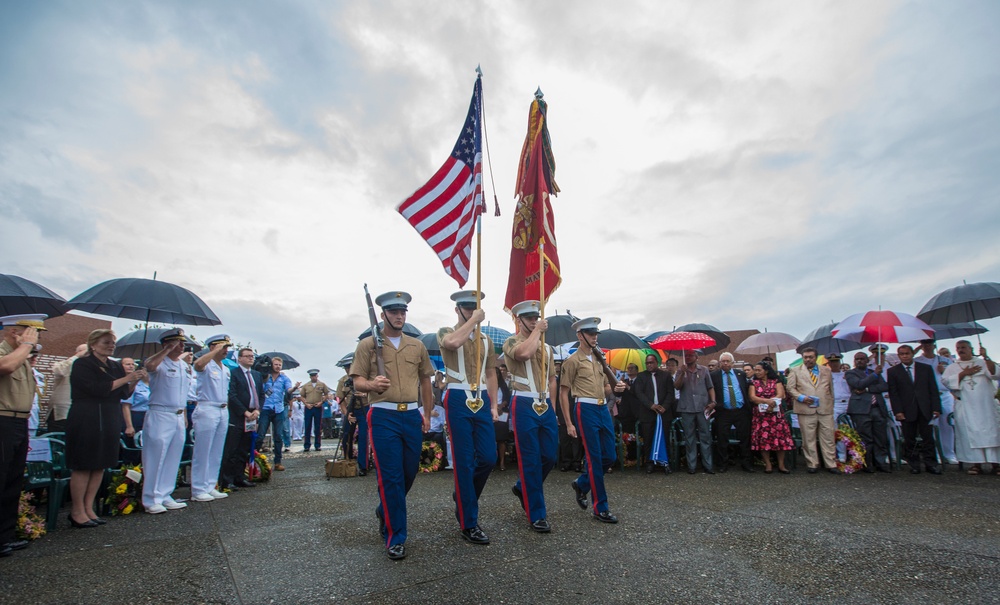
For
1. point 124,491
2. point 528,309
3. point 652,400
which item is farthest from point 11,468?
point 652,400

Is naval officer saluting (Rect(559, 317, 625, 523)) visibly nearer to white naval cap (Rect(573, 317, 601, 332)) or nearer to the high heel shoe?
white naval cap (Rect(573, 317, 601, 332))

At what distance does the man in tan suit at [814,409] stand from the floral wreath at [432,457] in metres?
6.63

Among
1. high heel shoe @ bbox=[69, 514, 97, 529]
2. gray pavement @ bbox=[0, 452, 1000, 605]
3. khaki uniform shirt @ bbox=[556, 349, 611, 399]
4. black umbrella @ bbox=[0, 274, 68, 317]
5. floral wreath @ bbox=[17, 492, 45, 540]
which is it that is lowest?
gray pavement @ bbox=[0, 452, 1000, 605]

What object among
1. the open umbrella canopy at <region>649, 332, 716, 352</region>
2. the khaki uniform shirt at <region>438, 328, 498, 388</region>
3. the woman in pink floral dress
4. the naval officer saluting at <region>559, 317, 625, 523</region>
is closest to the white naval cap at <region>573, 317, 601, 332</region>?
the naval officer saluting at <region>559, 317, 625, 523</region>

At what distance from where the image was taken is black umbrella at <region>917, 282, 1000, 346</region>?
9.49 metres

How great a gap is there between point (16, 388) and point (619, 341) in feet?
31.0

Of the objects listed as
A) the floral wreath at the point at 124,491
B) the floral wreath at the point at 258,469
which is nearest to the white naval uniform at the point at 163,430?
the floral wreath at the point at 124,491

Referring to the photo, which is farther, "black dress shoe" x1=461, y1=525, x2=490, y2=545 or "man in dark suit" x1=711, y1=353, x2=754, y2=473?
"man in dark suit" x1=711, y1=353, x2=754, y2=473

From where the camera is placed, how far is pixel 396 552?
13.8ft

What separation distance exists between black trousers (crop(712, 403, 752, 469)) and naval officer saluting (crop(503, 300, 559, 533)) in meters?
6.06

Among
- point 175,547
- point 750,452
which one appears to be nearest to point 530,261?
point 175,547

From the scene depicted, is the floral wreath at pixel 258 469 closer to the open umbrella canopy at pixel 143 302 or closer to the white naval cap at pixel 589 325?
the open umbrella canopy at pixel 143 302

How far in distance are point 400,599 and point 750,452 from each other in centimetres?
869

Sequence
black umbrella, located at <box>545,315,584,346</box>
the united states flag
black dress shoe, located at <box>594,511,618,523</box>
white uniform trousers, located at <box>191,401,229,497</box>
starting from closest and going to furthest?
black dress shoe, located at <box>594,511,618,523</box>
the united states flag
white uniform trousers, located at <box>191,401,229,497</box>
black umbrella, located at <box>545,315,584,346</box>
